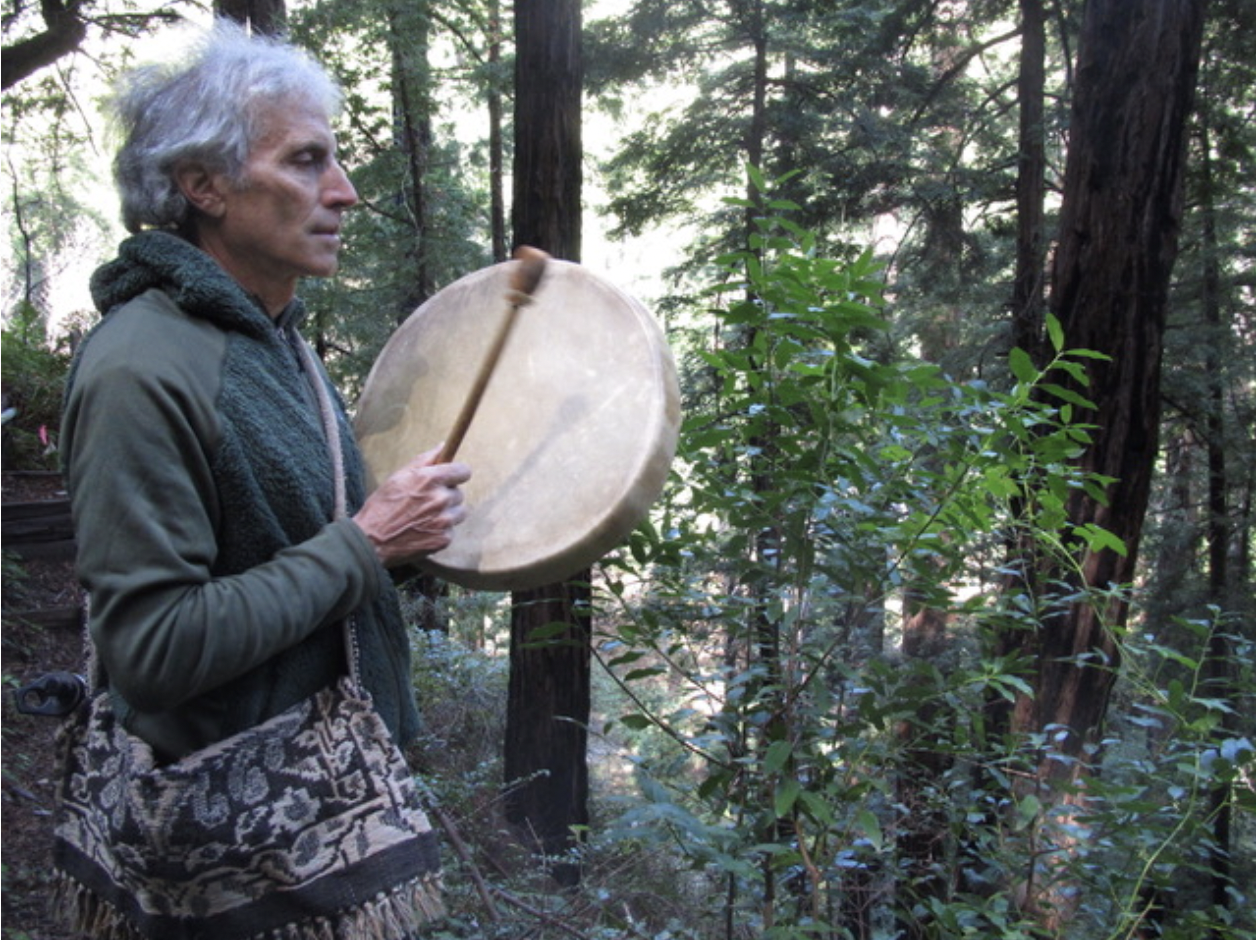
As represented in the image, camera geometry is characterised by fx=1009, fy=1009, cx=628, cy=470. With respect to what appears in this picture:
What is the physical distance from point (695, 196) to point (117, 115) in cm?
985

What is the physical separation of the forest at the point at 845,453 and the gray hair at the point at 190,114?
0.90ft

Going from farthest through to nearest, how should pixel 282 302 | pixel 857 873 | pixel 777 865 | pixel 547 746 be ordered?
pixel 547 746 → pixel 857 873 → pixel 777 865 → pixel 282 302

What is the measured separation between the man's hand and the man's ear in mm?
461

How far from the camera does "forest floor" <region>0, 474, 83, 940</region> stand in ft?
13.6

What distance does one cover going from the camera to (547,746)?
6301mm

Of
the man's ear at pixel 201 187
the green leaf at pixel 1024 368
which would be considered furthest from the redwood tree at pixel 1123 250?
the man's ear at pixel 201 187

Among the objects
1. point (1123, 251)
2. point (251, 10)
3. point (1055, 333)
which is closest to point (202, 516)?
point (1055, 333)

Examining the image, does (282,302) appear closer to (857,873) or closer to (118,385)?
(118,385)

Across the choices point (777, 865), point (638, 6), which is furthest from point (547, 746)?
point (638, 6)

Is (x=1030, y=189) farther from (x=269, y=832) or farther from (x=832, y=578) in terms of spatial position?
(x=269, y=832)

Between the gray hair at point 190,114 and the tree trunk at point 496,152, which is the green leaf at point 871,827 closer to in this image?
the gray hair at point 190,114

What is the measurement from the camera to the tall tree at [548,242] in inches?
235

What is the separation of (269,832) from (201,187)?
2.92 ft

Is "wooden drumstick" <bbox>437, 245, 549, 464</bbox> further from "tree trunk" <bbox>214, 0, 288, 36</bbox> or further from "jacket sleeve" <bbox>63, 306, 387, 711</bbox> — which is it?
"tree trunk" <bbox>214, 0, 288, 36</bbox>
